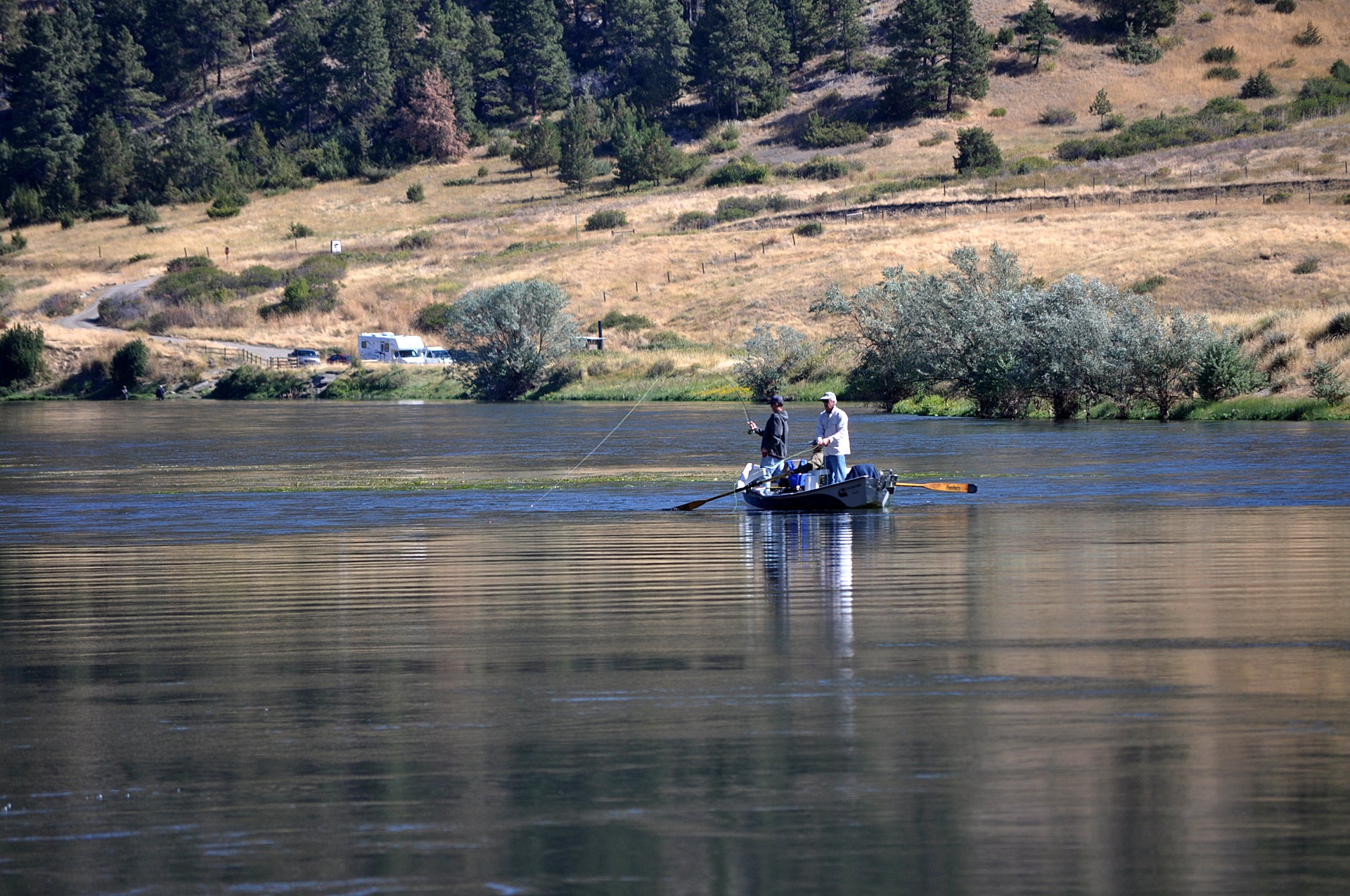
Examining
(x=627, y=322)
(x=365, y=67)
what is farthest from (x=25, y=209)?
(x=627, y=322)

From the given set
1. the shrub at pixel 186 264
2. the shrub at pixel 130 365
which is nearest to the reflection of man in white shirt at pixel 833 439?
the shrub at pixel 130 365

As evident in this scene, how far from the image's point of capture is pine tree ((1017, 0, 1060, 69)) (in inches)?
6432

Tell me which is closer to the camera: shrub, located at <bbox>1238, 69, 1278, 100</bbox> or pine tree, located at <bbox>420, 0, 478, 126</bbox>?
shrub, located at <bbox>1238, 69, 1278, 100</bbox>

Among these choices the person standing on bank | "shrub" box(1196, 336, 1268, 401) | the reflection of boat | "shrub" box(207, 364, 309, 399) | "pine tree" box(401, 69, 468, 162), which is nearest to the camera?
the reflection of boat

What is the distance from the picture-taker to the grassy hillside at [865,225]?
308ft

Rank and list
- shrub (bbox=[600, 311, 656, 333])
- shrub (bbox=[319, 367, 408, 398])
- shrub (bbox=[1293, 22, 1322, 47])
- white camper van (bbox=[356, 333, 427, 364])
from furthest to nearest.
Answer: shrub (bbox=[1293, 22, 1322, 47]) → shrub (bbox=[600, 311, 656, 333]) → white camper van (bbox=[356, 333, 427, 364]) → shrub (bbox=[319, 367, 408, 398])

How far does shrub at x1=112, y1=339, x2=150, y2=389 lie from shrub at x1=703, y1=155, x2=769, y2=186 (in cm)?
6130

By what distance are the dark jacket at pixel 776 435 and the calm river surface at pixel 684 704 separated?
2.28m

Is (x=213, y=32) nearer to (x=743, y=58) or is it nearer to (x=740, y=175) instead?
(x=743, y=58)

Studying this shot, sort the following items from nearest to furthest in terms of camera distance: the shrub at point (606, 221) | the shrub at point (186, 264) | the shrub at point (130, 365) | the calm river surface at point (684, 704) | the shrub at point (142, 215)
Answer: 1. the calm river surface at point (684, 704)
2. the shrub at point (130, 365)
3. the shrub at point (186, 264)
4. the shrub at point (606, 221)
5. the shrub at point (142, 215)

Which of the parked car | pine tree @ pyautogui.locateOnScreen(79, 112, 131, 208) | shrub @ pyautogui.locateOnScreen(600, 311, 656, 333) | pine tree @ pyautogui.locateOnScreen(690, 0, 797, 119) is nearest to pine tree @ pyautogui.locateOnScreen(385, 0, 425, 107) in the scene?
pine tree @ pyautogui.locateOnScreen(79, 112, 131, 208)

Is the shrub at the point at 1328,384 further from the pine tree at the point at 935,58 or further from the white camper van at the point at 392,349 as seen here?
the pine tree at the point at 935,58

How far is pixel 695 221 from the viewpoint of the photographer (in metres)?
130

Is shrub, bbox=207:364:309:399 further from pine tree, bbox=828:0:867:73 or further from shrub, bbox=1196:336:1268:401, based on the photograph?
pine tree, bbox=828:0:867:73
